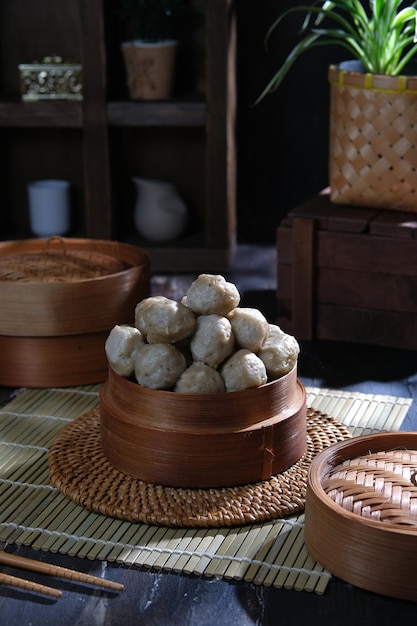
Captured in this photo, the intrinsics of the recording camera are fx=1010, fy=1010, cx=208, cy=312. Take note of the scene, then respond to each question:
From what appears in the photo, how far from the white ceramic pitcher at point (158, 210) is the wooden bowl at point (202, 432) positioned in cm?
162

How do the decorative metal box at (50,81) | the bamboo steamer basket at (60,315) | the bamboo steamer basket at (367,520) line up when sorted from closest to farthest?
the bamboo steamer basket at (367,520)
the bamboo steamer basket at (60,315)
the decorative metal box at (50,81)

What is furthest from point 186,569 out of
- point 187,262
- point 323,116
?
point 323,116

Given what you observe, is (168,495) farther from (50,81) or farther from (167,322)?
(50,81)

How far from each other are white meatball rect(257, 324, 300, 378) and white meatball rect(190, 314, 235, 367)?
75 millimetres

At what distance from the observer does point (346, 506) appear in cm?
162

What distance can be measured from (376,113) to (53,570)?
157cm

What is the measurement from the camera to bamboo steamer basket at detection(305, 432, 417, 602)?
1554 mm

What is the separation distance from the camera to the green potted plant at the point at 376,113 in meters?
2.67

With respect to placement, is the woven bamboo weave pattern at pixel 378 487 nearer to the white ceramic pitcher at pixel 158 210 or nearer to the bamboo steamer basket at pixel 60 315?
the bamboo steamer basket at pixel 60 315

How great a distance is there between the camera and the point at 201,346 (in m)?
1.88

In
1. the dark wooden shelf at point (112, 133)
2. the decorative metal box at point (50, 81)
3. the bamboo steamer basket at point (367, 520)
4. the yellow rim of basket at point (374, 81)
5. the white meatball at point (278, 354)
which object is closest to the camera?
the bamboo steamer basket at point (367, 520)

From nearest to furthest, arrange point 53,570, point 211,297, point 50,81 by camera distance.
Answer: point 53,570 → point 211,297 → point 50,81

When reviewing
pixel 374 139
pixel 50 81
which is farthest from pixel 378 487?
pixel 50 81

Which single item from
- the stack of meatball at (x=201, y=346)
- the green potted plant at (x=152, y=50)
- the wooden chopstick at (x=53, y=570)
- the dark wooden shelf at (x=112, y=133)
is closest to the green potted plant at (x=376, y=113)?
the dark wooden shelf at (x=112, y=133)
